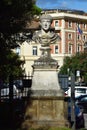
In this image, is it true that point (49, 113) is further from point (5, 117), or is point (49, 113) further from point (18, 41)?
point (18, 41)

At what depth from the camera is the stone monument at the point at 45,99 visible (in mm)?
17609

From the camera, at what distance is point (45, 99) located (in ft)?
58.0

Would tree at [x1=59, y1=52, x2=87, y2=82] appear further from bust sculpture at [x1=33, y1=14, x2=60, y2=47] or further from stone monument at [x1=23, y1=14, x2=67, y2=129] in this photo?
stone monument at [x1=23, y1=14, x2=67, y2=129]

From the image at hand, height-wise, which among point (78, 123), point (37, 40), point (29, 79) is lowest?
point (78, 123)

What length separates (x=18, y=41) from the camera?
15.1 metres

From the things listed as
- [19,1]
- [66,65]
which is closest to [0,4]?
[19,1]

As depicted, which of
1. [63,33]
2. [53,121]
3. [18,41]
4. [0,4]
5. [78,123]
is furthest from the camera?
[63,33]

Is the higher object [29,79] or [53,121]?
[29,79]

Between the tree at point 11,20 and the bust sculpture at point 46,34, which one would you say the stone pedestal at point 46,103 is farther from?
the tree at point 11,20

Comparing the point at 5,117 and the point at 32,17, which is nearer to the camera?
the point at 32,17

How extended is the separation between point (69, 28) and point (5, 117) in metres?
103

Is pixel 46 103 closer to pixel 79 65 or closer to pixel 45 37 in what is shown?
pixel 45 37

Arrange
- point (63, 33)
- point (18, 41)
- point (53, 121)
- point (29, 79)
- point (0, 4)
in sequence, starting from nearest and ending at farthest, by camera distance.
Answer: point (0, 4)
point (18, 41)
point (53, 121)
point (29, 79)
point (63, 33)

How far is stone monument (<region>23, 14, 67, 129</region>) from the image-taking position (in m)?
17.6
